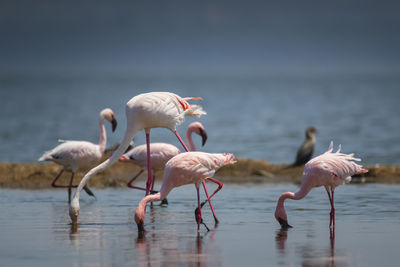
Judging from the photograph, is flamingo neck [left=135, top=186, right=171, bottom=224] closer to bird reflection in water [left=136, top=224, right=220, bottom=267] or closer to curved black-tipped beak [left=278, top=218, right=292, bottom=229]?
bird reflection in water [left=136, top=224, right=220, bottom=267]

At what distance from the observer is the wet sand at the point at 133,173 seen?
1475cm

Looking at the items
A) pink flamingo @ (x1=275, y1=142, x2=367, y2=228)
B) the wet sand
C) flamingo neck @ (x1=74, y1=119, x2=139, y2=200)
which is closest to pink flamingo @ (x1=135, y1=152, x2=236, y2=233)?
flamingo neck @ (x1=74, y1=119, x2=139, y2=200)

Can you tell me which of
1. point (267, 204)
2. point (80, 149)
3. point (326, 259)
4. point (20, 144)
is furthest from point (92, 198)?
point (20, 144)

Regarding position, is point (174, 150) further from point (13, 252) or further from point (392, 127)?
point (392, 127)

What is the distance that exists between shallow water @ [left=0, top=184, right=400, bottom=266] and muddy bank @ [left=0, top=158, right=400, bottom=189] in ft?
5.02

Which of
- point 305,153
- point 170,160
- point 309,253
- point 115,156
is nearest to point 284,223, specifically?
point 309,253

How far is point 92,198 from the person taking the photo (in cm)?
1292

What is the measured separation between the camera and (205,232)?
30.6 feet

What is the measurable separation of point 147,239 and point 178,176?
1.23 metres

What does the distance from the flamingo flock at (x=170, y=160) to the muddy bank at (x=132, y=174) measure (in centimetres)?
147

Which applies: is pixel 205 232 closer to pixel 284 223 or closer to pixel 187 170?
pixel 187 170

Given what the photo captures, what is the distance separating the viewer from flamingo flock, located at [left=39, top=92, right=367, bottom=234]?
9750 millimetres

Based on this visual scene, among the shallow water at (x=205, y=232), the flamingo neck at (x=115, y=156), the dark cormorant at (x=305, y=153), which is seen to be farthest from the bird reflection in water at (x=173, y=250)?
the dark cormorant at (x=305, y=153)

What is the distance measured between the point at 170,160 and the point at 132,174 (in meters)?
6.40
